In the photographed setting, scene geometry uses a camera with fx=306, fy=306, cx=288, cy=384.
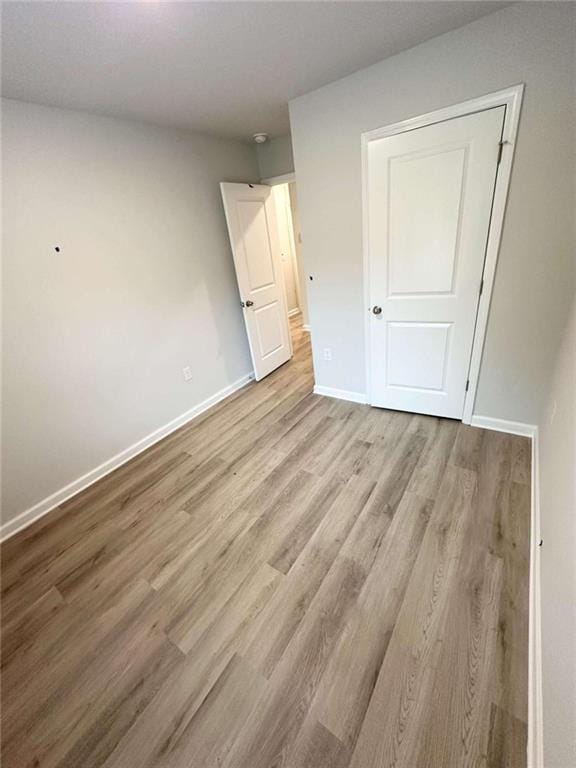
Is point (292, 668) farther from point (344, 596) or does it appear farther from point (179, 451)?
point (179, 451)

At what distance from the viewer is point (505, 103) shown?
1639 millimetres

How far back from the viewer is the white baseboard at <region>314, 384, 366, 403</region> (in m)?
2.89

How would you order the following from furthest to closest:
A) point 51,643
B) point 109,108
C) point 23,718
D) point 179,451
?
point 179,451
point 109,108
point 51,643
point 23,718

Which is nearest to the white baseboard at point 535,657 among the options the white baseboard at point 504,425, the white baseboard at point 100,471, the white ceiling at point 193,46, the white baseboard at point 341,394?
the white baseboard at point 504,425

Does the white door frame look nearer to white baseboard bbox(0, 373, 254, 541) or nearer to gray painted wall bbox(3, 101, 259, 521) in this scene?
gray painted wall bbox(3, 101, 259, 521)

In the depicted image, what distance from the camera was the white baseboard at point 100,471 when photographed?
203cm

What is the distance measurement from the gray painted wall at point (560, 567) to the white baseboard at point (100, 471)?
8.84 feet

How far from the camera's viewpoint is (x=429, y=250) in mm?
2080

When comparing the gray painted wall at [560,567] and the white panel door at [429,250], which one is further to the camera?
the white panel door at [429,250]

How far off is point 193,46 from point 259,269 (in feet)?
6.22

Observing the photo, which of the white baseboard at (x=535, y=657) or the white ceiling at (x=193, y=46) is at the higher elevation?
the white ceiling at (x=193, y=46)

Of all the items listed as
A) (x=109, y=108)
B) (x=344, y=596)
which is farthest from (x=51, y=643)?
(x=109, y=108)

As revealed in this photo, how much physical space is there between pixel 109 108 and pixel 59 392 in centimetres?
192

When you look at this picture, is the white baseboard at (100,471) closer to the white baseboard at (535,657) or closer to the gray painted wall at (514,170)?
the gray painted wall at (514,170)
